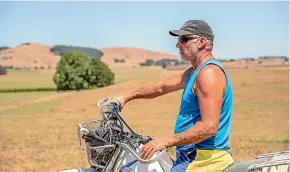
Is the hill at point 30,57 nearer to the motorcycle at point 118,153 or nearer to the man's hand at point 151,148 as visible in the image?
the motorcycle at point 118,153

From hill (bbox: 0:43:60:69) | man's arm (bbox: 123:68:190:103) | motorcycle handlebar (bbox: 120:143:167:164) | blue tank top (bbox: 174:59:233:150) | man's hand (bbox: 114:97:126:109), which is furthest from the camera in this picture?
hill (bbox: 0:43:60:69)

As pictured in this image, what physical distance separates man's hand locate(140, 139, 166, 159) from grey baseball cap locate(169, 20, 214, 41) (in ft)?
2.44

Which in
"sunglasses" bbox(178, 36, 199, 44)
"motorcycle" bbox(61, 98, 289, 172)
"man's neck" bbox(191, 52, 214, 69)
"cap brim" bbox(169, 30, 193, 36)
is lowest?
"motorcycle" bbox(61, 98, 289, 172)

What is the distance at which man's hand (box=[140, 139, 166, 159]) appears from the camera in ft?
10.2

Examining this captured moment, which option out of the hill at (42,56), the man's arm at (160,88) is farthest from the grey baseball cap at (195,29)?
the hill at (42,56)

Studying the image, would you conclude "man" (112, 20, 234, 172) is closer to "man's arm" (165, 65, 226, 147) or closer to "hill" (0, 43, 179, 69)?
"man's arm" (165, 65, 226, 147)

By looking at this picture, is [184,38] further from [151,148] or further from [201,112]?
[151,148]

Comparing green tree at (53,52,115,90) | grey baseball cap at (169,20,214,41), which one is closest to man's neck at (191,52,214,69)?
grey baseball cap at (169,20,214,41)

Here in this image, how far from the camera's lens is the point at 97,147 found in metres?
3.29

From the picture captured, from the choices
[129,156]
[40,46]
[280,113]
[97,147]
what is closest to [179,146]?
[129,156]

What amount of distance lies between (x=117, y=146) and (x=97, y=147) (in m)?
0.14

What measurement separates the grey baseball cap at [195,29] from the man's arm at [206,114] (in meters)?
0.32

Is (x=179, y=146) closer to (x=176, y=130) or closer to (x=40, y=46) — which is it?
(x=176, y=130)

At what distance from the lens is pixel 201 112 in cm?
318
